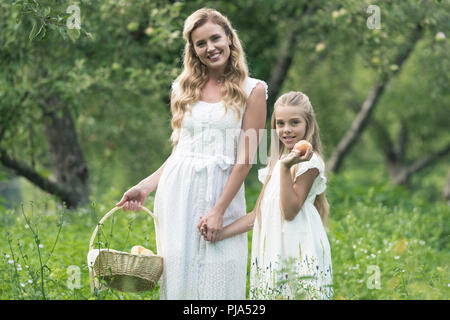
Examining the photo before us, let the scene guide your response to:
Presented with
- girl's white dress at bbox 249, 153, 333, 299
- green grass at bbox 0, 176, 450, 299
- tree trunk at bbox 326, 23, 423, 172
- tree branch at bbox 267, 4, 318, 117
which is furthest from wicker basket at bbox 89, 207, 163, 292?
tree trunk at bbox 326, 23, 423, 172

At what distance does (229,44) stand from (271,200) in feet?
2.94

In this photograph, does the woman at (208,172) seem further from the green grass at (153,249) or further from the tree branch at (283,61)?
the tree branch at (283,61)

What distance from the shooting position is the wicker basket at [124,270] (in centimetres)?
296

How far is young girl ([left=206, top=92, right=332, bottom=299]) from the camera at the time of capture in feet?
10.1

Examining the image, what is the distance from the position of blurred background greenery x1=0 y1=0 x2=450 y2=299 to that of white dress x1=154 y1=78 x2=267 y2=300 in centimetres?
95

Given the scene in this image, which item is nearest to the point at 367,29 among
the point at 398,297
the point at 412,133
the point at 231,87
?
the point at 398,297

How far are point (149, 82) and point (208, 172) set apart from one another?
13.3 ft

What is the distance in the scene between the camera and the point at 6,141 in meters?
6.88

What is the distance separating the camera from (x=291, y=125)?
323 centimetres

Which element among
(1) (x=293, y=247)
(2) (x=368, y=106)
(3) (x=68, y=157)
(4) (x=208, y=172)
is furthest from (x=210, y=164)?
(2) (x=368, y=106)

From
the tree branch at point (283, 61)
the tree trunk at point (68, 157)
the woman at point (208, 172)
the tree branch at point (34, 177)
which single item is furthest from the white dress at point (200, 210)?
the tree branch at point (283, 61)

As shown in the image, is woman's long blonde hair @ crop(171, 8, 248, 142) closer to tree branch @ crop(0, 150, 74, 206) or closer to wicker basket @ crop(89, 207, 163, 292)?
wicker basket @ crop(89, 207, 163, 292)

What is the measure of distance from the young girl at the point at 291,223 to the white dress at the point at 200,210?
111mm
